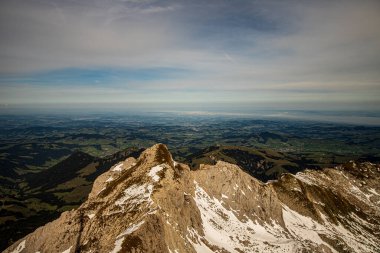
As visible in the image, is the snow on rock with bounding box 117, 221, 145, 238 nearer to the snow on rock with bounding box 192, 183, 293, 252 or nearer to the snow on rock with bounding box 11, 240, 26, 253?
the snow on rock with bounding box 192, 183, 293, 252

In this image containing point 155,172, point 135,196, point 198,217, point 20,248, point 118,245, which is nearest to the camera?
point 118,245

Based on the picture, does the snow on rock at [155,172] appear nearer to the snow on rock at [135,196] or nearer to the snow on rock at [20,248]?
the snow on rock at [135,196]

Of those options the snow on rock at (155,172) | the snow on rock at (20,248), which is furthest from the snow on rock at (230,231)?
the snow on rock at (20,248)

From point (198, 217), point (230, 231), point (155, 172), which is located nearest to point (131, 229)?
point (155, 172)

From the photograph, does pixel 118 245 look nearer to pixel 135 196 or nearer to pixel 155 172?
pixel 135 196

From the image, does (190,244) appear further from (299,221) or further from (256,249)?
(299,221)

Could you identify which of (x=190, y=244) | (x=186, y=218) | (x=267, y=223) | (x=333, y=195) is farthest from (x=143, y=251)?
(x=333, y=195)
